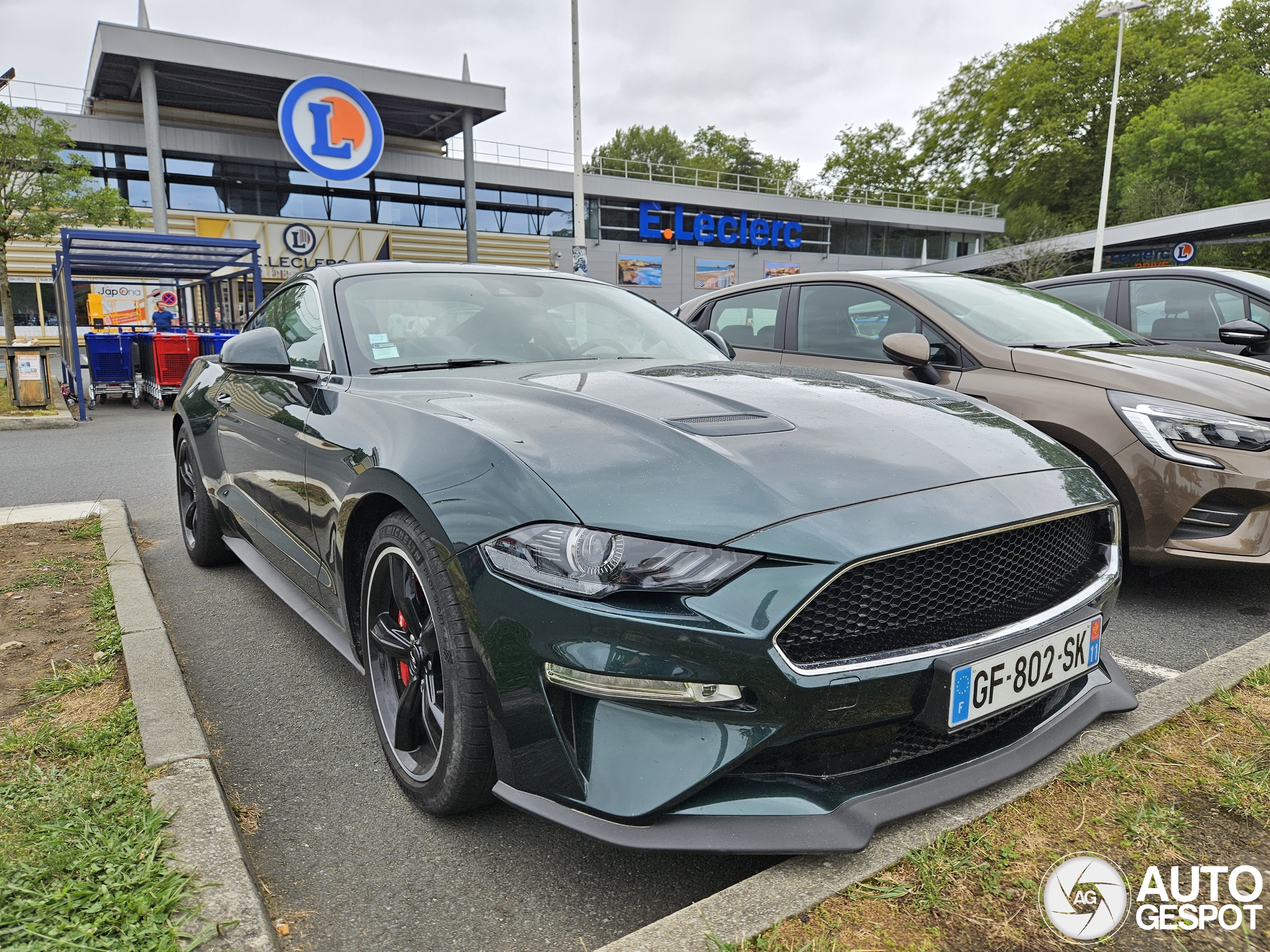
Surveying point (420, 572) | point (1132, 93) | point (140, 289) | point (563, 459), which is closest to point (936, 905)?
point (563, 459)

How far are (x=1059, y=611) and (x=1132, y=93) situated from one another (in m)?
59.8

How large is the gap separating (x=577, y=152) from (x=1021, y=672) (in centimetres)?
1713

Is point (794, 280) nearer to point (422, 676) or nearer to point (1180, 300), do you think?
point (1180, 300)

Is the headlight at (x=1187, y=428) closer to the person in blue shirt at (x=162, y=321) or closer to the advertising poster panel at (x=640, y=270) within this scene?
the person in blue shirt at (x=162, y=321)

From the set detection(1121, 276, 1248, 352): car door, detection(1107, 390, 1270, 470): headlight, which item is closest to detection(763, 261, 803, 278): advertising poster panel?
detection(1121, 276, 1248, 352): car door

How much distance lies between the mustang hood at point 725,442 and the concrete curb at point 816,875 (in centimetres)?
68

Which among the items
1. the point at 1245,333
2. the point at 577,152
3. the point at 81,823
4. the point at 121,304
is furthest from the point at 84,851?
the point at 121,304

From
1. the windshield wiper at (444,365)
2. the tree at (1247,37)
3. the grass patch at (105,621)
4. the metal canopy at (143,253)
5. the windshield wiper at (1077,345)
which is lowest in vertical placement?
the grass patch at (105,621)

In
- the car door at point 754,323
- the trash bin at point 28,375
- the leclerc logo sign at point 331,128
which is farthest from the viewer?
the leclerc logo sign at point 331,128

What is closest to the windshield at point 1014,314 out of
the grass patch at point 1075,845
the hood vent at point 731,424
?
the grass patch at point 1075,845

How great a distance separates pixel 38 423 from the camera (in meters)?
11.4

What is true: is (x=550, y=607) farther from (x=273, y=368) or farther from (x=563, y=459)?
(x=273, y=368)

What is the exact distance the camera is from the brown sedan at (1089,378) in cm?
333

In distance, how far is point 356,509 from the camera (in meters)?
2.33
